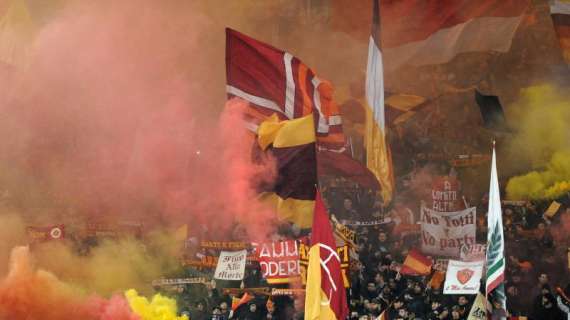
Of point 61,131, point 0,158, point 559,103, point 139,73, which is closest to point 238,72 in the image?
point 139,73

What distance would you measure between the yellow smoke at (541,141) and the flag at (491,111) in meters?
0.31

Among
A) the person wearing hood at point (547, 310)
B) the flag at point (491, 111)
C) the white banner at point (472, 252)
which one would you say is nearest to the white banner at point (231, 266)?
the white banner at point (472, 252)

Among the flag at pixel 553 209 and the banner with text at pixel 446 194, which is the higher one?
the banner with text at pixel 446 194

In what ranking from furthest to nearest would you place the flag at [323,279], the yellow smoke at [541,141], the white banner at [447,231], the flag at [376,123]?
the yellow smoke at [541,141]
the white banner at [447,231]
the flag at [376,123]
the flag at [323,279]

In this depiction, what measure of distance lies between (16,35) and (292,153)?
5127 mm

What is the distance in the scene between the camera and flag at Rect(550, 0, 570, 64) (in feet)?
44.3

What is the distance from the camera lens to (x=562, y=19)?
13.5m

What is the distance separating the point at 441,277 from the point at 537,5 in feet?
16.5

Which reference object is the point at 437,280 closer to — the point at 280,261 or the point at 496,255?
the point at 280,261

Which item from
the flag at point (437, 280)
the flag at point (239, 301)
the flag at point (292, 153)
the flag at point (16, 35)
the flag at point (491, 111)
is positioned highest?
the flag at point (16, 35)

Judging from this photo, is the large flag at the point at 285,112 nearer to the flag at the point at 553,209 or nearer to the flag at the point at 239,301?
the flag at the point at 239,301

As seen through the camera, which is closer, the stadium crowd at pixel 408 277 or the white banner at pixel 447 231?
the stadium crowd at pixel 408 277

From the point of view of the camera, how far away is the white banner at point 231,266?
41.2 feet

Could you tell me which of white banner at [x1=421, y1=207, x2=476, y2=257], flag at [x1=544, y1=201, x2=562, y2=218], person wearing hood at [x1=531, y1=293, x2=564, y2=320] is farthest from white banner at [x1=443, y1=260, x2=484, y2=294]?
flag at [x1=544, y1=201, x2=562, y2=218]
